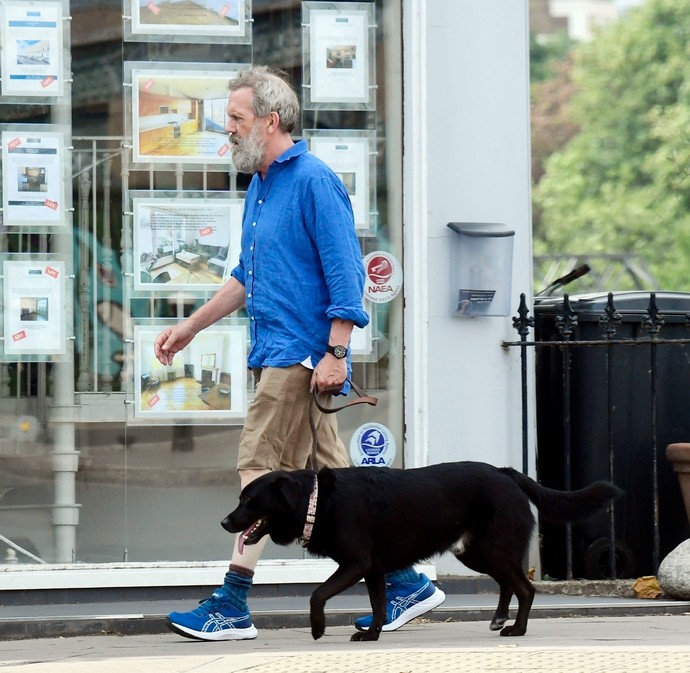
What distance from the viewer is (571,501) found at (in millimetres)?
5516

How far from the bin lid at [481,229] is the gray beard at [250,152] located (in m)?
1.86

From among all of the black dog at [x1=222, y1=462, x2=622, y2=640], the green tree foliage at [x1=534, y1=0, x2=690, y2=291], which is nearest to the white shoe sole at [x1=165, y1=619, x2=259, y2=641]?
the black dog at [x1=222, y1=462, x2=622, y2=640]

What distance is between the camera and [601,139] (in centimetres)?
5634

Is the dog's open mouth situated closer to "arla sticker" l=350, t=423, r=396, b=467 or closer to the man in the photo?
the man

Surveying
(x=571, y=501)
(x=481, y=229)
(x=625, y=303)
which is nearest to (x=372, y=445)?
(x=481, y=229)

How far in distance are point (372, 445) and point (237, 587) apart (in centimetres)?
191

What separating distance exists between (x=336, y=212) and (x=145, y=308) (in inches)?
78.3

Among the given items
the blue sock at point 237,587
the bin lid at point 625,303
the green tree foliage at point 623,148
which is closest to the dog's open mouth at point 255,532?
the blue sock at point 237,587

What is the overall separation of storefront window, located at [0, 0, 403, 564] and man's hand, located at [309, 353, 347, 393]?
1.89 metres

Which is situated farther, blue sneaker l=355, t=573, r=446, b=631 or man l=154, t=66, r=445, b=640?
blue sneaker l=355, t=573, r=446, b=631

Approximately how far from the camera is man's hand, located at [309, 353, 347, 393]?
17.2 ft

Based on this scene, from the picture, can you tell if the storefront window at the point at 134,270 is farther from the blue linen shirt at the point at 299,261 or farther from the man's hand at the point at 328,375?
the man's hand at the point at 328,375

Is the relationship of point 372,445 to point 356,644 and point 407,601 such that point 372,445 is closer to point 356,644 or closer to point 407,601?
point 407,601

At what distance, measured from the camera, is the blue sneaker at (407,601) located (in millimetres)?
5555
